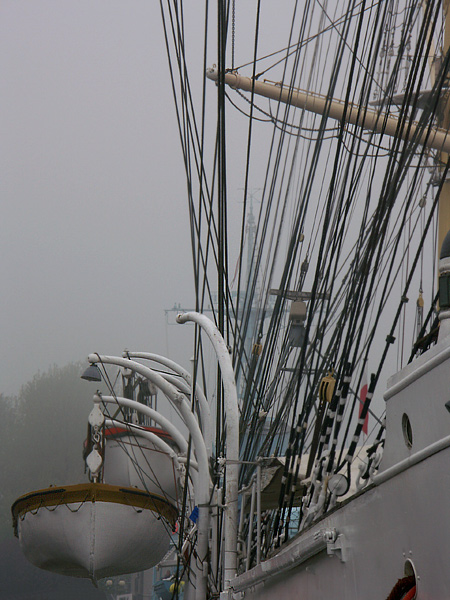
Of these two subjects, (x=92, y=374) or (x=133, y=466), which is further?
(x=133, y=466)

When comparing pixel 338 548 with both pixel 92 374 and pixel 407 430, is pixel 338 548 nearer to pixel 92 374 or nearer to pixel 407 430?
pixel 407 430

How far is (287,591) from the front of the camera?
15.8 ft

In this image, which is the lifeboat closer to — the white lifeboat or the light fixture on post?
the light fixture on post

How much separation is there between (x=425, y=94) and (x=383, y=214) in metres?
8.52

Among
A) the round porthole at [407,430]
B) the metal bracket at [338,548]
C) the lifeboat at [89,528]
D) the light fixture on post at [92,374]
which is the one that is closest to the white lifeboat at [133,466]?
the lifeboat at [89,528]

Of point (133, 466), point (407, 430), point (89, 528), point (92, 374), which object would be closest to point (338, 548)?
point (407, 430)

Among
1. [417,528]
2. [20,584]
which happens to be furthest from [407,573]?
[20,584]

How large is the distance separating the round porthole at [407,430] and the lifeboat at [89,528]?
10.7 metres

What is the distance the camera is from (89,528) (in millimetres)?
12883

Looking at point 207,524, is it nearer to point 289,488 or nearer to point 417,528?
point 289,488

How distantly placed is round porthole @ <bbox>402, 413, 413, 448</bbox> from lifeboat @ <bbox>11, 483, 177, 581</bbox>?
10688 mm

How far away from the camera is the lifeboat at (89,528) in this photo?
42.4 ft

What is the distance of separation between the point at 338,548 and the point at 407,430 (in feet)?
3.32

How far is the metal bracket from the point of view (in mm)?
3633
